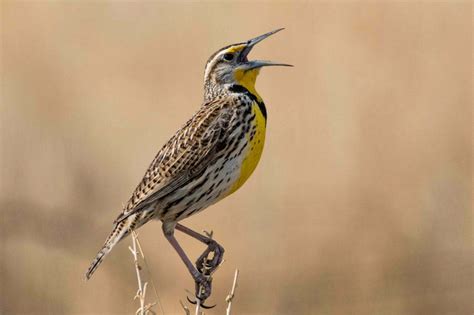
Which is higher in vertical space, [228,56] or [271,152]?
[228,56]

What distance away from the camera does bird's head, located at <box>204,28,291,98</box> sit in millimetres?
4953

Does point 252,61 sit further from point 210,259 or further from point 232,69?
point 210,259

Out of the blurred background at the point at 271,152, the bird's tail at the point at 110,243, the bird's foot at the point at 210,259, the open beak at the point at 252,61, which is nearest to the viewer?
the bird's foot at the point at 210,259

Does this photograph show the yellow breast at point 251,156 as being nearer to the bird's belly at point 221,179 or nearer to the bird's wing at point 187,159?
the bird's belly at point 221,179

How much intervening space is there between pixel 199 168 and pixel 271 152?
3687mm

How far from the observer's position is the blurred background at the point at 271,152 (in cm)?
733

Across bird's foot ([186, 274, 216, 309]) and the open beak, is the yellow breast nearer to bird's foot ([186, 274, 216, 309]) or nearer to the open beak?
the open beak

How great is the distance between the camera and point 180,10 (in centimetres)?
928

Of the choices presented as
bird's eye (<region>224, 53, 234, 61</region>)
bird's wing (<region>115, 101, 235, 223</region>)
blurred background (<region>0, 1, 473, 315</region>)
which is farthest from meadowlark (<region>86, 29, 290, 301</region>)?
blurred background (<region>0, 1, 473, 315</region>)

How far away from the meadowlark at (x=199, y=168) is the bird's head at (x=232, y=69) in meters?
0.08

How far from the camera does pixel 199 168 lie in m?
4.75

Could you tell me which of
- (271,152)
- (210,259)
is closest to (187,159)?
(210,259)

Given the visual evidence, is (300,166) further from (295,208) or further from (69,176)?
(69,176)

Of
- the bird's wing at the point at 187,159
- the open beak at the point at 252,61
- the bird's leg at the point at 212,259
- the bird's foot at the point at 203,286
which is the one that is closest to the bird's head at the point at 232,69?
the open beak at the point at 252,61
